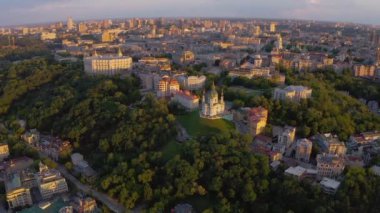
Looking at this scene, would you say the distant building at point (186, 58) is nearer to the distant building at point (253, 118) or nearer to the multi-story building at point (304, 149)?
the distant building at point (253, 118)

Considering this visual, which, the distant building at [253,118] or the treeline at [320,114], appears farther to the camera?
the treeline at [320,114]

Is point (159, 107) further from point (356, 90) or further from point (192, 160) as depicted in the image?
point (356, 90)

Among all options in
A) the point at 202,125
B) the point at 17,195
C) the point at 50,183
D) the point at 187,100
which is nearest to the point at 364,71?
the point at 187,100

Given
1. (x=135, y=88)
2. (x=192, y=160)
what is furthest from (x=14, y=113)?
(x=192, y=160)

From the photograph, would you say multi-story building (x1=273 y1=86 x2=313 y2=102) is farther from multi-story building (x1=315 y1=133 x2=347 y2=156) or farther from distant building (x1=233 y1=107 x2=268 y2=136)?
multi-story building (x1=315 y1=133 x2=347 y2=156)

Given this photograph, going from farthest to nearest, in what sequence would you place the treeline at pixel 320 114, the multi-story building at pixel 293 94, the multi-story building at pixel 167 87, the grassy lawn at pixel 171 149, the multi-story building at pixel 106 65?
1. the multi-story building at pixel 106 65
2. the multi-story building at pixel 167 87
3. the multi-story building at pixel 293 94
4. the treeline at pixel 320 114
5. the grassy lawn at pixel 171 149

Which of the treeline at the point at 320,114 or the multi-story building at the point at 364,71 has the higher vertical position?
the multi-story building at the point at 364,71

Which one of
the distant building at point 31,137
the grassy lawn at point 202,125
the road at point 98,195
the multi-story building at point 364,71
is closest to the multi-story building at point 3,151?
the distant building at point 31,137
